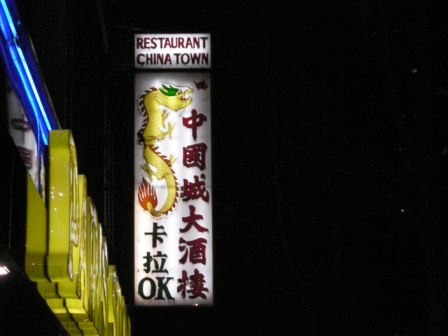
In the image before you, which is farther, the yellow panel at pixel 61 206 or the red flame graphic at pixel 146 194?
the red flame graphic at pixel 146 194

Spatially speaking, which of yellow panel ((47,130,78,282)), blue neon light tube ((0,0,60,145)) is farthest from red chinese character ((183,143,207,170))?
yellow panel ((47,130,78,282))

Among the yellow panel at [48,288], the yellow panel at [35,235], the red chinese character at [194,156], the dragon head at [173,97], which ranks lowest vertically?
the yellow panel at [48,288]

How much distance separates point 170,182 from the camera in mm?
14586

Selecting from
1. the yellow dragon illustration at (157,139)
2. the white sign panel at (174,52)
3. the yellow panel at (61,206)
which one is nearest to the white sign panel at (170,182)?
the yellow dragon illustration at (157,139)

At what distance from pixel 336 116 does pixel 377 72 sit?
4258 mm

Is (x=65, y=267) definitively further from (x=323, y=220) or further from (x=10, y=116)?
(x=323, y=220)

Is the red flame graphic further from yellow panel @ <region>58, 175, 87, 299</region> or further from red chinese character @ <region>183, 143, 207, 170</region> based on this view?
yellow panel @ <region>58, 175, 87, 299</region>

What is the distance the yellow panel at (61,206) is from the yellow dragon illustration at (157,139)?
7113 mm

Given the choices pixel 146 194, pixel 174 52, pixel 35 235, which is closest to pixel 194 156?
pixel 146 194

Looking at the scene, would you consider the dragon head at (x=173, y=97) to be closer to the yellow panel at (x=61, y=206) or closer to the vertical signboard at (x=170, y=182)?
the vertical signboard at (x=170, y=182)

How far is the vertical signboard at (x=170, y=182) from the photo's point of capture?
14.6 m

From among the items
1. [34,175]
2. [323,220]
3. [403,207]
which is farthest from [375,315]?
[34,175]

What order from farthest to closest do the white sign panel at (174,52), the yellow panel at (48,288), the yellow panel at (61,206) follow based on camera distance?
the white sign panel at (174,52) → the yellow panel at (48,288) → the yellow panel at (61,206)

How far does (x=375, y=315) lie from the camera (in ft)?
71.7
